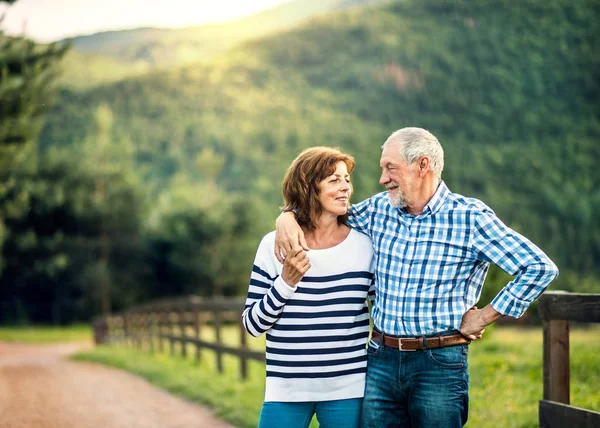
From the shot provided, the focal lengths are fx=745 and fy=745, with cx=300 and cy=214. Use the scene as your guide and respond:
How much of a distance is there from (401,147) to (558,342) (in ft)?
5.62

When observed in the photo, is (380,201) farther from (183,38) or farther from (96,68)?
(183,38)

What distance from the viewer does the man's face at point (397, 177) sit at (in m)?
3.26

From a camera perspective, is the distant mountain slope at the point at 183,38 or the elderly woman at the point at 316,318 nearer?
the elderly woman at the point at 316,318

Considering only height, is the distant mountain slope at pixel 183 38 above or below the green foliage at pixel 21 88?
above

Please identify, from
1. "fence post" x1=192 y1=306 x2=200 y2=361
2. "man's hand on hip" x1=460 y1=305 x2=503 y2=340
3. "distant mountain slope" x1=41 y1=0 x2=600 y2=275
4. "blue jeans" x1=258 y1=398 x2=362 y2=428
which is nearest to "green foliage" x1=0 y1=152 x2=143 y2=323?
"fence post" x1=192 y1=306 x2=200 y2=361

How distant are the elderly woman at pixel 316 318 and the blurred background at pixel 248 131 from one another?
894cm

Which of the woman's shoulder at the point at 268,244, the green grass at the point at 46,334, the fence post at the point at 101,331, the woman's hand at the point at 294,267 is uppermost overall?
the woman's shoulder at the point at 268,244

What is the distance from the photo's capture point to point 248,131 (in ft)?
330

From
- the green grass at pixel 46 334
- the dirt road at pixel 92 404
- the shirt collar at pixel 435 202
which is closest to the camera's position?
the shirt collar at pixel 435 202

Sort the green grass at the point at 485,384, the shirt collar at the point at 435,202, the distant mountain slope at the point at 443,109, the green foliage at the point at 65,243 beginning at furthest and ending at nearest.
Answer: the distant mountain slope at the point at 443,109 < the green foliage at the point at 65,243 < the green grass at the point at 485,384 < the shirt collar at the point at 435,202

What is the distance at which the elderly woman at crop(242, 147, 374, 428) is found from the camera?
3158mm

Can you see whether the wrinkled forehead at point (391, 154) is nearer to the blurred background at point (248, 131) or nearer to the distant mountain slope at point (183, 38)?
the blurred background at point (248, 131)

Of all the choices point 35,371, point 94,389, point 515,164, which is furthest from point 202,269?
point 515,164

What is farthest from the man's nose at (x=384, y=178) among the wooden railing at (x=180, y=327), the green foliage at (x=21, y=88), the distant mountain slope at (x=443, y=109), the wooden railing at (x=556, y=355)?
the distant mountain slope at (x=443, y=109)
